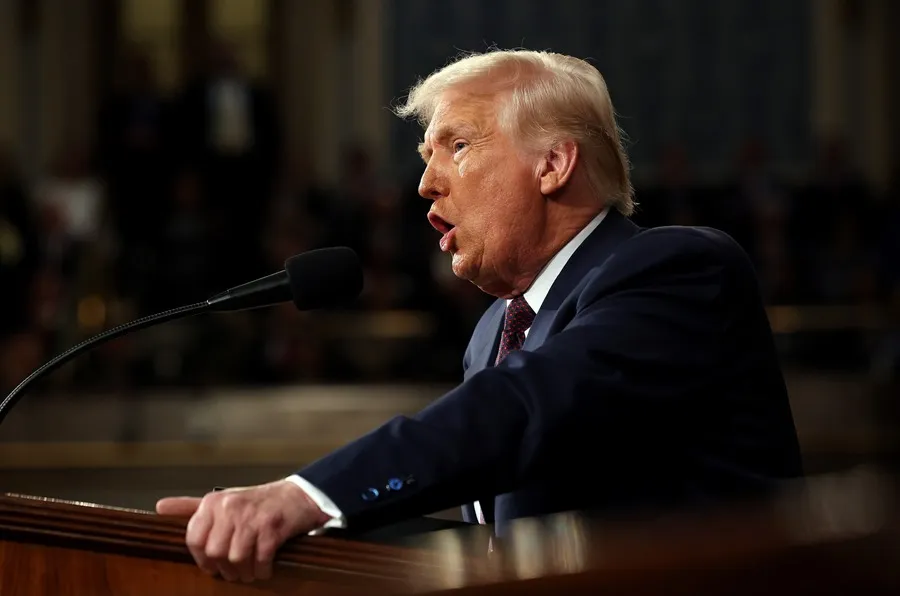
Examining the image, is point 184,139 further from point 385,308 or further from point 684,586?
point 684,586

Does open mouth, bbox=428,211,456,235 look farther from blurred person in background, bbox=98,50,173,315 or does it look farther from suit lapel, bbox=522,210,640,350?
blurred person in background, bbox=98,50,173,315

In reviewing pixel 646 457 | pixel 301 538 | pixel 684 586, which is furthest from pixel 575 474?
pixel 684 586

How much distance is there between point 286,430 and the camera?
556 cm

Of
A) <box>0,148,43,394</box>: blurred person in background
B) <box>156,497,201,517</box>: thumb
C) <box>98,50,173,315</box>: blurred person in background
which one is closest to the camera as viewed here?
<box>156,497,201,517</box>: thumb

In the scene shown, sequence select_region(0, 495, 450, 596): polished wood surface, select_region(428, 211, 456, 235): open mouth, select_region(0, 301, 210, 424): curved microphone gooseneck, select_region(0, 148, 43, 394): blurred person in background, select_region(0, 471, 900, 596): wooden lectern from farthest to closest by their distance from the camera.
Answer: select_region(0, 148, 43, 394): blurred person in background, select_region(428, 211, 456, 235): open mouth, select_region(0, 301, 210, 424): curved microphone gooseneck, select_region(0, 495, 450, 596): polished wood surface, select_region(0, 471, 900, 596): wooden lectern

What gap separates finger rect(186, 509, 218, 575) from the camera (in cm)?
114

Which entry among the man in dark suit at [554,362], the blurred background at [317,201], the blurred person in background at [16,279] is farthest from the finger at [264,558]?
the blurred person in background at [16,279]

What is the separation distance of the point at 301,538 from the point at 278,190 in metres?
6.06

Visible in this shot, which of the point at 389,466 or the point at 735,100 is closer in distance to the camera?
the point at 389,466

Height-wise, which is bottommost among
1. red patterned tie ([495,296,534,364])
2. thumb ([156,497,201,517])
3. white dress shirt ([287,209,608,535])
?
red patterned tie ([495,296,534,364])

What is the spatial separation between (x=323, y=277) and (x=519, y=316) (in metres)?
0.36

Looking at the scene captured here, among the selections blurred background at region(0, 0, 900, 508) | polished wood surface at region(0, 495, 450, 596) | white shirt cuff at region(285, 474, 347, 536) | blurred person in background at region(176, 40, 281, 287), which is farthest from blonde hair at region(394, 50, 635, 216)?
blurred person in background at region(176, 40, 281, 287)

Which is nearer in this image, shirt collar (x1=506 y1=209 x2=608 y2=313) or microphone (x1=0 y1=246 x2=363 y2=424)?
microphone (x1=0 y1=246 x2=363 y2=424)

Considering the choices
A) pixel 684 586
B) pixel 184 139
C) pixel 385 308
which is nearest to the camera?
pixel 684 586
